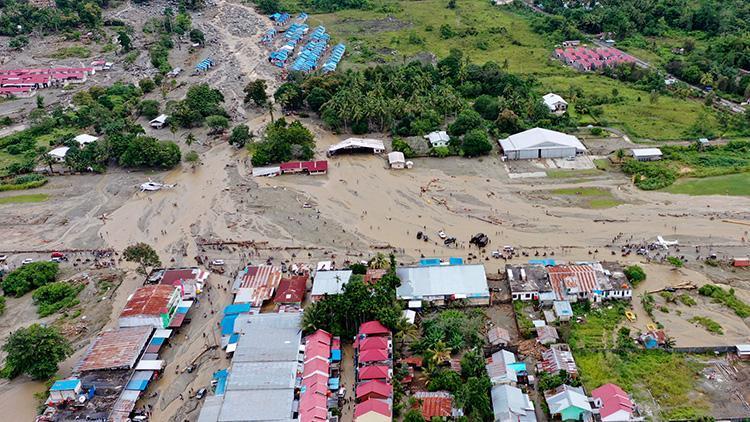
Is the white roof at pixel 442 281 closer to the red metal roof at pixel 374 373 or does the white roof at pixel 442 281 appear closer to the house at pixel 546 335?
the house at pixel 546 335

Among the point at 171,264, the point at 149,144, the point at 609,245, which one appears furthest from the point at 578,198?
the point at 149,144

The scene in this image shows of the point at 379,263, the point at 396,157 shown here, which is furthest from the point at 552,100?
the point at 379,263

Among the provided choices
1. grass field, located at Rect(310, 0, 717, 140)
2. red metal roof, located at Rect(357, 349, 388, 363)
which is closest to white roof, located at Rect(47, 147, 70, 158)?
grass field, located at Rect(310, 0, 717, 140)

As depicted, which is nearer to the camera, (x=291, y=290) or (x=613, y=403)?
(x=613, y=403)

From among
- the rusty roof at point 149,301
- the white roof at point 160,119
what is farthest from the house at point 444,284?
the white roof at point 160,119

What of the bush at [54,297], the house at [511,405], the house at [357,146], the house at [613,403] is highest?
the house at [613,403]

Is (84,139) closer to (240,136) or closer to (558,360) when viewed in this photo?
(240,136)

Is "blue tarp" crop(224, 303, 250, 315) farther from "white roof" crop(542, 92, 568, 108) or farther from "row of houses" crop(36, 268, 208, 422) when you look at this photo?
"white roof" crop(542, 92, 568, 108)
